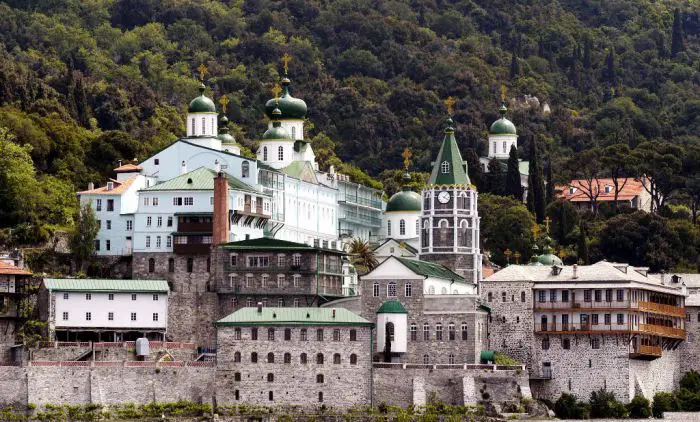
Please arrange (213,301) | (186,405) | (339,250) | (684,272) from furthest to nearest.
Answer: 1. (684,272)
2. (339,250)
3. (213,301)
4. (186,405)

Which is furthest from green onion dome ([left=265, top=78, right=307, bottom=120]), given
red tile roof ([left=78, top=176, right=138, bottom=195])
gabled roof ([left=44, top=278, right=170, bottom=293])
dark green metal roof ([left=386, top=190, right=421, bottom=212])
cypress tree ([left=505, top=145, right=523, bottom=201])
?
gabled roof ([left=44, top=278, right=170, bottom=293])

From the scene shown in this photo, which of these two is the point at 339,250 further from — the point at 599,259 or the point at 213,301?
the point at 599,259

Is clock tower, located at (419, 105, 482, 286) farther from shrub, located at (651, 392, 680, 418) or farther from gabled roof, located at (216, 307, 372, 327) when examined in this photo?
gabled roof, located at (216, 307, 372, 327)

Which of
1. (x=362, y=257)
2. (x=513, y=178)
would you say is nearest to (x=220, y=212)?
(x=362, y=257)

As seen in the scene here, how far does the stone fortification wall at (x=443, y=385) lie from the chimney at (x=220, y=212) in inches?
536

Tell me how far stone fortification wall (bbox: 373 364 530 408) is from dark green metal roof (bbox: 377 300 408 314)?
3.56 meters

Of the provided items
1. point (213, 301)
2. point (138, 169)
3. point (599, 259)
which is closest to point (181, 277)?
point (213, 301)

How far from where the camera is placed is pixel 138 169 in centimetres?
14200

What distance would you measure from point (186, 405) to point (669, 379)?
1148 inches

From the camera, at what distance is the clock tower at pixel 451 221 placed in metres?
140

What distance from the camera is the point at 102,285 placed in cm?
12925

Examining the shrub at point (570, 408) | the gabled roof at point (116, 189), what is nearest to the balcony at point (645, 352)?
the shrub at point (570, 408)

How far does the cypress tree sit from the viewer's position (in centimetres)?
17112

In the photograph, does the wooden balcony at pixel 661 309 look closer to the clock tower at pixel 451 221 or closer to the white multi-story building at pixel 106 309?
the clock tower at pixel 451 221
